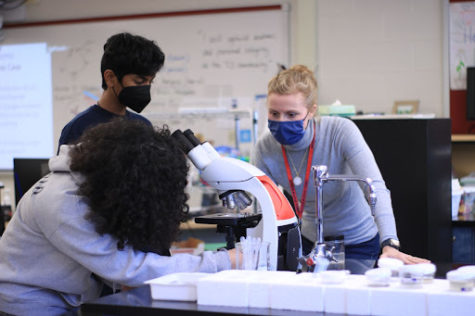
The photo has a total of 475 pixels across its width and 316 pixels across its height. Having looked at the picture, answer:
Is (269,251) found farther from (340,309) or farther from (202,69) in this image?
(202,69)

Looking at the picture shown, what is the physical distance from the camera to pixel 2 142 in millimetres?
5461

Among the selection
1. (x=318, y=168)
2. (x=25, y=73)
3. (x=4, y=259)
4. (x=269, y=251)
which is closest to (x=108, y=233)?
(x=4, y=259)

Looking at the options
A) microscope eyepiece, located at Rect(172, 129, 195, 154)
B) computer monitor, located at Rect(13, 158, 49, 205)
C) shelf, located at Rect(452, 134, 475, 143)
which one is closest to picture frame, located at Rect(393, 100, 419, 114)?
shelf, located at Rect(452, 134, 475, 143)

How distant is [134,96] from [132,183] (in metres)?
0.98

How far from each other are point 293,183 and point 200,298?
976mm

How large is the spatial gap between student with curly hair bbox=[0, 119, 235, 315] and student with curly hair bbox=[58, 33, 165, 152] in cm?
76

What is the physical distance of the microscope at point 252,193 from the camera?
5.08 ft

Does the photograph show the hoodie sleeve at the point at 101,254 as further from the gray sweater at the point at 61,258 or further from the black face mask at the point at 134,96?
the black face mask at the point at 134,96

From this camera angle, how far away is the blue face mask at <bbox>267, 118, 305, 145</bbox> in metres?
1.98

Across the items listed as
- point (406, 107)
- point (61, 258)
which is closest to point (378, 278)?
point (61, 258)

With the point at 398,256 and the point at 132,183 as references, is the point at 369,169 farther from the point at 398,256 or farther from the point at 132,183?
the point at 132,183

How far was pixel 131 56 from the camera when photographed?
86.7 inches

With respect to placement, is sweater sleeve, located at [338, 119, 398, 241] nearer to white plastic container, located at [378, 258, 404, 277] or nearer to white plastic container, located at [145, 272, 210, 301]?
white plastic container, located at [378, 258, 404, 277]

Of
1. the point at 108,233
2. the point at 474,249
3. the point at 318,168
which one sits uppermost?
the point at 318,168
